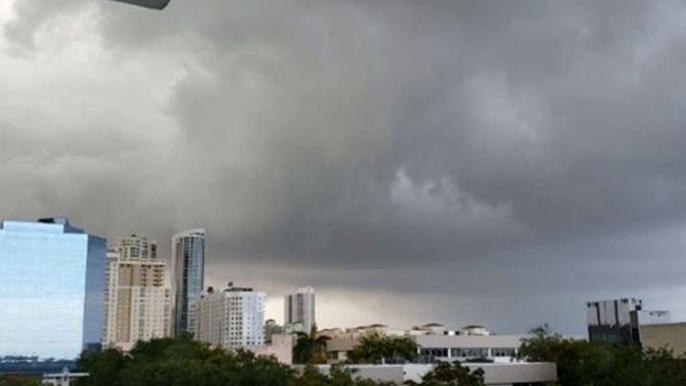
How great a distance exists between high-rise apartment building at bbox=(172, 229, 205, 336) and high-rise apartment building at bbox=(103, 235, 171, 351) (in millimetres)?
929

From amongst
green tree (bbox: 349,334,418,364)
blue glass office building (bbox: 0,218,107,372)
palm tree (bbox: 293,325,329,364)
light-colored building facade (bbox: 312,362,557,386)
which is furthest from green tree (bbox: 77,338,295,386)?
blue glass office building (bbox: 0,218,107,372)

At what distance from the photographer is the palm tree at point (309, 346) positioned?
35.0 m

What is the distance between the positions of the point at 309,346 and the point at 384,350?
403 cm

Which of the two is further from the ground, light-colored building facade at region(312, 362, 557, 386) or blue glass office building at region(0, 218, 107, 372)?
blue glass office building at region(0, 218, 107, 372)

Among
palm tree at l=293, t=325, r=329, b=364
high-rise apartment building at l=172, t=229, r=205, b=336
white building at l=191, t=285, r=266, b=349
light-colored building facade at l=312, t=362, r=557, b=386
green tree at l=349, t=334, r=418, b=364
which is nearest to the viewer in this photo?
light-colored building facade at l=312, t=362, r=557, b=386

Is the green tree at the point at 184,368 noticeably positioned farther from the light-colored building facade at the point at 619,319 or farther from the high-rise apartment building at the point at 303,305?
the high-rise apartment building at the point at 303,305

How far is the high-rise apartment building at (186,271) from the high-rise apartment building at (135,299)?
929 millimetres

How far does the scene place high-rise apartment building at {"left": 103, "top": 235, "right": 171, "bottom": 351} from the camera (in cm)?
6469

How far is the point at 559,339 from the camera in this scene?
80.3ft

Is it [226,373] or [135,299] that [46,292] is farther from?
[226,373]

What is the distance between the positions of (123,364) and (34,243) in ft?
121

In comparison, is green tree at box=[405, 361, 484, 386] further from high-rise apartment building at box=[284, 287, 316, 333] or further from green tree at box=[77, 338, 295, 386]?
high-rise apartment building at box=[284, 287, 316, 333]

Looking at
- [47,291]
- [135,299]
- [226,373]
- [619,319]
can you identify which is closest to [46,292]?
[47,291]

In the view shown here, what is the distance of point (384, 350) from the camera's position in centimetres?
3362
